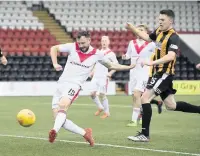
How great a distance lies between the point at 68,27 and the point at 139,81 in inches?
810

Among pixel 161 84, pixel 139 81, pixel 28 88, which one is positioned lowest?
pixel 28 88

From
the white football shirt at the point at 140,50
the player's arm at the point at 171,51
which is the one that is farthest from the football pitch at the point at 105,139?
the white football shirt at the point at 140,50

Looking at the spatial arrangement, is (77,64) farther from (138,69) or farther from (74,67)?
(138,69)

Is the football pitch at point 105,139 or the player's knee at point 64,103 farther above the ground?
the player's knee at point 64,103

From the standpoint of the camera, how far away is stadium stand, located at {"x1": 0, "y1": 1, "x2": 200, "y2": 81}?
2984 centimetres

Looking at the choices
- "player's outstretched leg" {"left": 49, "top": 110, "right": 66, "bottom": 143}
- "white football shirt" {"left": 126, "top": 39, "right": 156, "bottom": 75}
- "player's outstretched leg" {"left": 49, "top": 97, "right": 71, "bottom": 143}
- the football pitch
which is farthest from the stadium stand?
"player's outstretched leg" {"left": 49, "top": 110, "right": 66, "bottom": 143}

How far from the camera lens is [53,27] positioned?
33.5 meters

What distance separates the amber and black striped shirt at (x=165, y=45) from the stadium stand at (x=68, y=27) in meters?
20.0

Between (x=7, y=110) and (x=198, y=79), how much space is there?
17.2 meters

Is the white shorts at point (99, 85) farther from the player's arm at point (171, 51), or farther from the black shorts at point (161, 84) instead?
the player's arm at point (171, 51)

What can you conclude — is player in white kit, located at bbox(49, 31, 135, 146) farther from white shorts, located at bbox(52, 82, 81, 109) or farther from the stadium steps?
the stadium steps

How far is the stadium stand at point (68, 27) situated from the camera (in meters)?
29.8

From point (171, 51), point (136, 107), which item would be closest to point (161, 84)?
point (171, 51)

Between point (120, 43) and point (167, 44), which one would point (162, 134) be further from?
point (120, 43)
